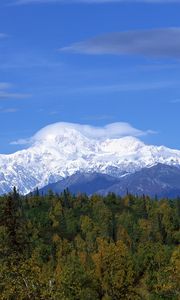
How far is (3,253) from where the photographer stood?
5247 cm

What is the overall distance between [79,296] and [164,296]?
8291 cm

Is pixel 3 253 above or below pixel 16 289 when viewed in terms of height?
above

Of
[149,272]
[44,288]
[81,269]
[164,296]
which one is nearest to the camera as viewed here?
[44,288]

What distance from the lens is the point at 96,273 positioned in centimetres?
18000

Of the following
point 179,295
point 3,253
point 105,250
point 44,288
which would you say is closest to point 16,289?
point 44,288

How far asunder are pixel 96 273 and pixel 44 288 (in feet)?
452

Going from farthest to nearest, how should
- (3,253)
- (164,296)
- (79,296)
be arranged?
1. (79,296)
2. (164,296)
3. (3,253)

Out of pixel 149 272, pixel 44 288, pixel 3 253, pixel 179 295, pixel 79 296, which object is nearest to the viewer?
pixel 44 288

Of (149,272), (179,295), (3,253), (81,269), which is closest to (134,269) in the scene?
(149,272)

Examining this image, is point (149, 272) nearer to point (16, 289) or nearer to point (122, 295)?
point (122, 295)

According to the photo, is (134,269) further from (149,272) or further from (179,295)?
(179,295)

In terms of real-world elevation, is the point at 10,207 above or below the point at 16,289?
above

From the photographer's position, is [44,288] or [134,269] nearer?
[44,288]

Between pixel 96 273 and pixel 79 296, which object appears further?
pixel 96 273
